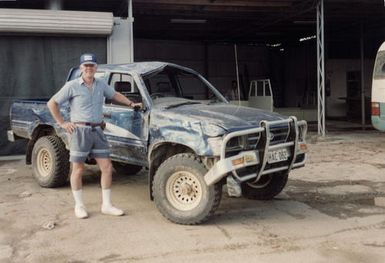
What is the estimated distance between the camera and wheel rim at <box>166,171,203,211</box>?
594 cm

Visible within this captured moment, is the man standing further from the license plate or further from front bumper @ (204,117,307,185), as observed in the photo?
the license plate

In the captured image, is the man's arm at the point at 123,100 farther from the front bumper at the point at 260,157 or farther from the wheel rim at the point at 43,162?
the wheel rim at the point at 43,162

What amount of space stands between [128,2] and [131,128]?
7.18 metres

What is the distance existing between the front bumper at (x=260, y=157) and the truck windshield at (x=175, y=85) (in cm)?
146

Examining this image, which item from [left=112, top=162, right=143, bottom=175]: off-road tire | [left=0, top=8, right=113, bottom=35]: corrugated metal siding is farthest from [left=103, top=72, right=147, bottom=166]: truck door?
[left=0, top=8, right=113, bottom=35]: corrugated metal siding

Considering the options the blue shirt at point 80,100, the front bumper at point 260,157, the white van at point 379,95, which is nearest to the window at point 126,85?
the blue shirt at point 80,100

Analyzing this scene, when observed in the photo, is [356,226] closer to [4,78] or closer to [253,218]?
[253,218]

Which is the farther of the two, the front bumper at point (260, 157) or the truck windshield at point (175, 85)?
the truck windshield at point (175, 85)

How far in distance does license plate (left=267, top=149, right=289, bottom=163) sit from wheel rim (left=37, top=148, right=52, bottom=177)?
3.78 metres

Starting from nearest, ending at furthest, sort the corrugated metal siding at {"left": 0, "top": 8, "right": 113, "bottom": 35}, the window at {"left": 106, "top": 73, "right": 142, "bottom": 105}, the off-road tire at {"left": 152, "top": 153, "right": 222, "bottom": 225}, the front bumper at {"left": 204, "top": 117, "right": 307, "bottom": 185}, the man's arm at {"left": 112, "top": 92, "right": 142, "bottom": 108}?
1. the front bumper at {"left": 204, "top": 117, "right": 307, "bottom": 185}
2. the off-road tire at {"left": 152, "top": 153, "right": 222, "bottom": 225}
3. the man's arm at {"left": 112, "top": 92, "right": 142, "bottom": 108}
4. the window at {"left": 106, "top": 73, "right": 142, "bottom": 105}
5. the corrugated metal siding at {"left": 0, "top": 8, "right": 113, "bottom": 35}

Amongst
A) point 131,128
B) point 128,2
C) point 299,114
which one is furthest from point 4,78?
point 299,114

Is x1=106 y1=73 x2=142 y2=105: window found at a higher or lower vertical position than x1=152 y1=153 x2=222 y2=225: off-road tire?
higher

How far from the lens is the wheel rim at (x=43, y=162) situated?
321 inches

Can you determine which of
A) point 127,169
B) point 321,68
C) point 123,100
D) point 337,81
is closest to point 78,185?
point 123,100
